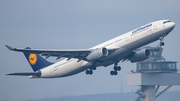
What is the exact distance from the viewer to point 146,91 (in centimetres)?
8556

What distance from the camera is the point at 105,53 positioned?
1773 inches

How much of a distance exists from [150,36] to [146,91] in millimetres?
43904

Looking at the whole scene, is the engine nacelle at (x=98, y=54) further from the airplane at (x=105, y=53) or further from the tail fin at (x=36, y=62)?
the tail fin at (x=36, y=62)

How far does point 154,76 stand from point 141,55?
3762cm

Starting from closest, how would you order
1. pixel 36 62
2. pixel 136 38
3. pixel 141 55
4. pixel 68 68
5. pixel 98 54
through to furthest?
pixel 136 38
pixel 98 54
pixel 141 55
pixel 68 68
pixel 36 62

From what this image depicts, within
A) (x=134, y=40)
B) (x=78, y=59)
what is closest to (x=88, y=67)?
(x=78, y=59)

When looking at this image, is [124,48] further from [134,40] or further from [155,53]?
[155,53]

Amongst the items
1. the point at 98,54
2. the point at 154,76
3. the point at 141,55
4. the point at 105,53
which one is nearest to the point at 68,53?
the point at 98,54

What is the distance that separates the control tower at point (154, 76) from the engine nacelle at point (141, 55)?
113 feet

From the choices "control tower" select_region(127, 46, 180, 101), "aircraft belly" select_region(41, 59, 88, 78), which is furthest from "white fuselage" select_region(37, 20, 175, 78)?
"control tower" select_region(127, 46, 180, 101)

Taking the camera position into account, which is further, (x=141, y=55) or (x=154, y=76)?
(x=154, y=76)

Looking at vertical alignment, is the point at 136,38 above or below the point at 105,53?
above

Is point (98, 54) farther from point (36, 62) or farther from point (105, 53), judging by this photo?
point (36, 62)

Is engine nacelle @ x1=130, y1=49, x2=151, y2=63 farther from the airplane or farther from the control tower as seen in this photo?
the control tower
